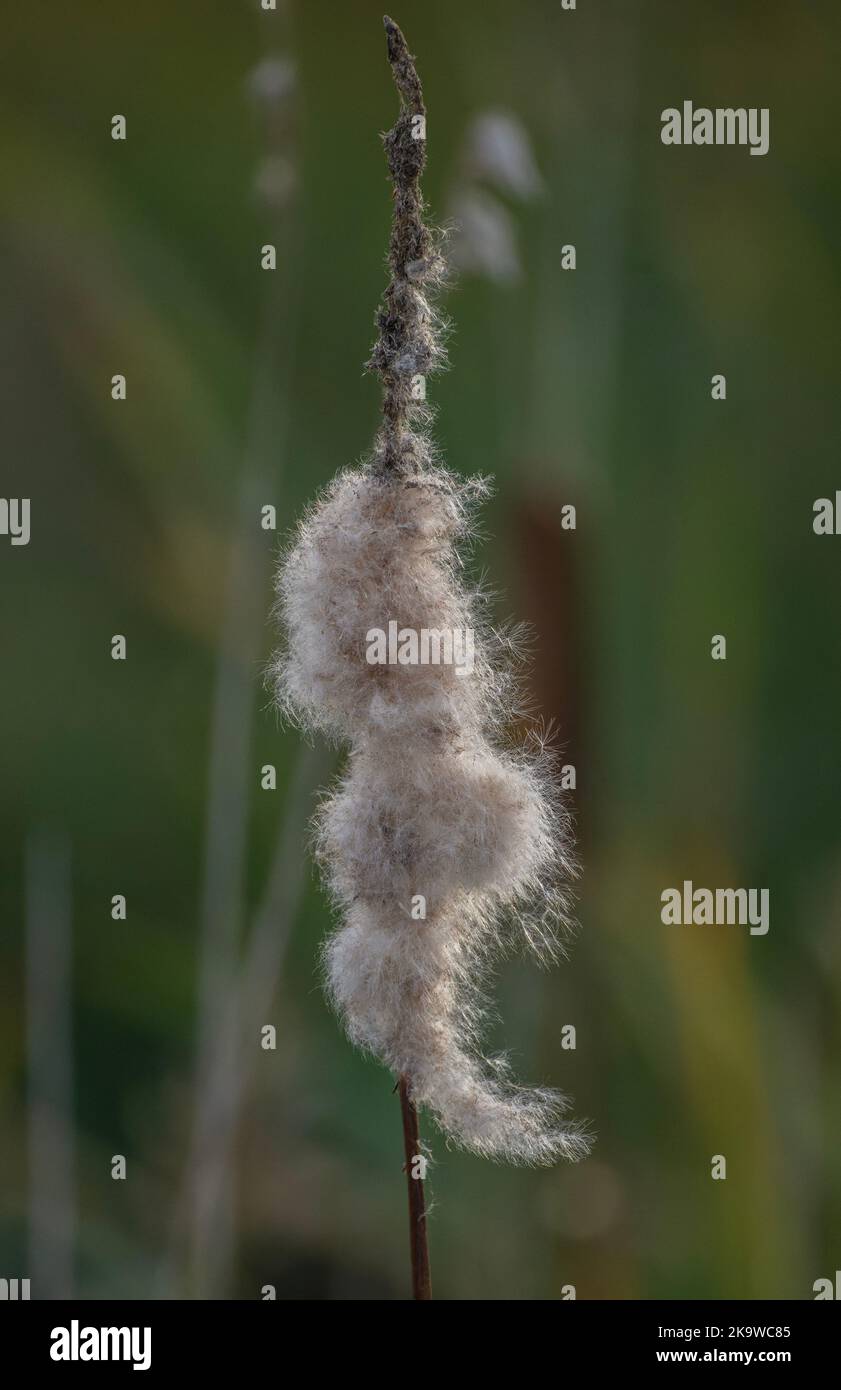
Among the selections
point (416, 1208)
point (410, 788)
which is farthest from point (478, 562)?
point (416, 1208)

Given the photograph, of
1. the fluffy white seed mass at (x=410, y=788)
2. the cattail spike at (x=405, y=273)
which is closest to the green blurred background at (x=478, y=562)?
the fluffy white seed mass at (x=410, y=788)

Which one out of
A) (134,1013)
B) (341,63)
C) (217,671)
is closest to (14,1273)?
(134,1013)

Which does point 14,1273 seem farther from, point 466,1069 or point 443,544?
point 443,544

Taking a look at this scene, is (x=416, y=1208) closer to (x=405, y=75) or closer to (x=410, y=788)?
(x=410, y=788)

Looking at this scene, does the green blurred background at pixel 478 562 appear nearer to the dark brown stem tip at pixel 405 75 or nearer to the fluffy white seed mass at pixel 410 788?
the fluffy white seed mass at pixel 410 788

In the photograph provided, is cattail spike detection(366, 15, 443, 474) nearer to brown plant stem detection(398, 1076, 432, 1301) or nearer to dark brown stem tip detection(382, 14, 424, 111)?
dark brown stem tip detection(382, 14, 424, 111)

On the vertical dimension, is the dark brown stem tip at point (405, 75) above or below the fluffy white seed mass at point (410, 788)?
above
